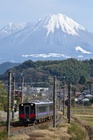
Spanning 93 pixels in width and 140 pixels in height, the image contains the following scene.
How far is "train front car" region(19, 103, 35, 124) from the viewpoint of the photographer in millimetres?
42156

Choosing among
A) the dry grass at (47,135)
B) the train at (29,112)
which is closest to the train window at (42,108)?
the train at (29,112)

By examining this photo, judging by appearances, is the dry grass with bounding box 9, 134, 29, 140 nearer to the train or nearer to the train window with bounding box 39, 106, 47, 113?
the train

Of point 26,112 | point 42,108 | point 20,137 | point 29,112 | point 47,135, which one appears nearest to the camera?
point 20,137

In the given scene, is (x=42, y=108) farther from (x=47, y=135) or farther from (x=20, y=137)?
(x=20, y=137)

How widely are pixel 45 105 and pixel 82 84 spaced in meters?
123

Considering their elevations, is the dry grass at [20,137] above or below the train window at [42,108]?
below

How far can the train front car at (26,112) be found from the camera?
138 feet

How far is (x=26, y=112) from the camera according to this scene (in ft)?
139

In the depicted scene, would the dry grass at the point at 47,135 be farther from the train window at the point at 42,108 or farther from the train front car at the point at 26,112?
the train window at the point at 42,108

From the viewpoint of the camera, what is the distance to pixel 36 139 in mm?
28875

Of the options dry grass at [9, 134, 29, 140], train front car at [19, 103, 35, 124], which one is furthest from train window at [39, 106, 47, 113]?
dry grass at [9, 134, 29, 140]

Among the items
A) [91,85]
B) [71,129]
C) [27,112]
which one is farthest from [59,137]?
[91,85]

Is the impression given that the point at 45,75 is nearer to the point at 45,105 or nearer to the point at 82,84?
the point at 82,84

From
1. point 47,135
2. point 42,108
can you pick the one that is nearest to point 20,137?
point 47,135
